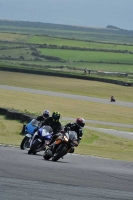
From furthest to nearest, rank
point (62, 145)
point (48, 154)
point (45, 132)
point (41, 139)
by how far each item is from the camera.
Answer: point (41, 139)
point (45, 132)
point (48, 154)
point (62, 145)

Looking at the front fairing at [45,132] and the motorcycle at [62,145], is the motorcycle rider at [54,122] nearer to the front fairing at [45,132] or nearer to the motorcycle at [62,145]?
the front fairing at [45,132]

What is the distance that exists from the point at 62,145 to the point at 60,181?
4.47m

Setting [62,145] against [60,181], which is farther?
[62,145]

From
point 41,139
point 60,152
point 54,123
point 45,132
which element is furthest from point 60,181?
point 54,123

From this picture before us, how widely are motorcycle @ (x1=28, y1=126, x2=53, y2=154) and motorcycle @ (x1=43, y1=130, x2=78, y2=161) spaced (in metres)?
1.05

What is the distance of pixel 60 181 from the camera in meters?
12.0

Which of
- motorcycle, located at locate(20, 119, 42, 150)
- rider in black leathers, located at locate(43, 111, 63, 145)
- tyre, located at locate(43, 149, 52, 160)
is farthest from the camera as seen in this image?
motorcycle, located at locate(20, 119, 42, 150)

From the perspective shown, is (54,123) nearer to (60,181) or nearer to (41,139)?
(41,139)

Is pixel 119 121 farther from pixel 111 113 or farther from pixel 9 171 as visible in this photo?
pixel 9 171

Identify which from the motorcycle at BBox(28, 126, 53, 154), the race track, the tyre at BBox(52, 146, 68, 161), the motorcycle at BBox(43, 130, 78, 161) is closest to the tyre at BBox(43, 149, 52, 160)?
the motorcycle at BBox(43, 130, 78, 161)

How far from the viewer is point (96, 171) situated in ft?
47.4

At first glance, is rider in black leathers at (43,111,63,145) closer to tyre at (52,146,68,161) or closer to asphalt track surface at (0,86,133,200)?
tyre at (52,146,68,161)

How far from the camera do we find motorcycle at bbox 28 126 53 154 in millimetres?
17697

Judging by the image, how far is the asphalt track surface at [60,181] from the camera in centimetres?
1034
